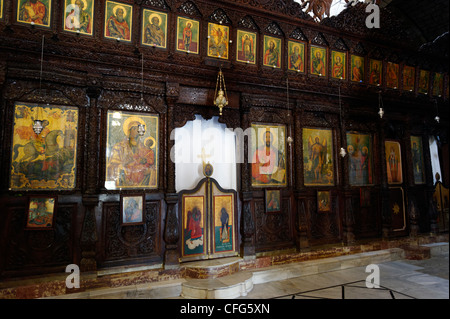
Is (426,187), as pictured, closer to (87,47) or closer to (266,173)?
(266,173)

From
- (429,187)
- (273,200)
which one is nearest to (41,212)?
(273,200)

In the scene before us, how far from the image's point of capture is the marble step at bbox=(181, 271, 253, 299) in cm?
406

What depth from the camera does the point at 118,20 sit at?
4535 millimetres

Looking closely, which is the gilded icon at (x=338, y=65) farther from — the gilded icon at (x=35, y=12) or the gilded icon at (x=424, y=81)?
the gilded icon at (x=35, y=12)

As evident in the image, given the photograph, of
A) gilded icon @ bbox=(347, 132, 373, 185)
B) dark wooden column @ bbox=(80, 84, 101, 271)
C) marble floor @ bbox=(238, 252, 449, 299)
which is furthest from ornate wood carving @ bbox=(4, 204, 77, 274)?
gilded icon @ bbox=(347, 132, 373, 185)

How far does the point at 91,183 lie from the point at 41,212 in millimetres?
782

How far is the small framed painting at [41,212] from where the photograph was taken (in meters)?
3.95

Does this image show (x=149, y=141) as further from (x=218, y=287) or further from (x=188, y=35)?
(x=218, y=287)

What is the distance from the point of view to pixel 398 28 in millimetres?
6828

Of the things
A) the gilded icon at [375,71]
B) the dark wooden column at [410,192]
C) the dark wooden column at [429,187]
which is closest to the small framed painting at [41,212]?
the gilded icon at [375,71]

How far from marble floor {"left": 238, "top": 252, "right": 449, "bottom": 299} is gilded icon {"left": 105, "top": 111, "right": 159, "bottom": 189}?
2.64 meters

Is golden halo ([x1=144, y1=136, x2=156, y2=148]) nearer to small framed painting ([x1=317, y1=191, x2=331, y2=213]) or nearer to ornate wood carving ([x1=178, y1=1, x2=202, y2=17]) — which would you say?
ornate wood carving ([x1=178, y1=1, x2=202, y2=17])
